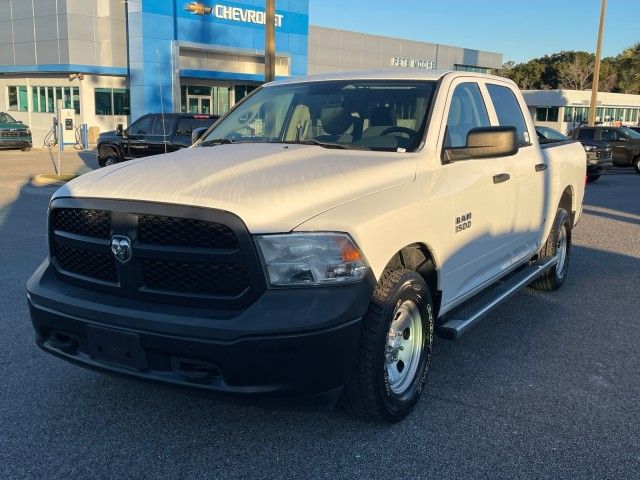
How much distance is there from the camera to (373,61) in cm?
5038

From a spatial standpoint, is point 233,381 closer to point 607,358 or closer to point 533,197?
point 607,358

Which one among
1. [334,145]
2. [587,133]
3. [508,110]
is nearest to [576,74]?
[587,133]

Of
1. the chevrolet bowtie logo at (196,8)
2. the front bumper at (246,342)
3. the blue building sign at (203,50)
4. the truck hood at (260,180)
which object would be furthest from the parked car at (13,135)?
the front bumper at (246,342)

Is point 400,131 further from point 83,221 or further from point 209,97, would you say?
point 209,97

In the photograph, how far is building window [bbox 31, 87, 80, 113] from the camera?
1358 inches

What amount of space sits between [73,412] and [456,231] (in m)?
2.50

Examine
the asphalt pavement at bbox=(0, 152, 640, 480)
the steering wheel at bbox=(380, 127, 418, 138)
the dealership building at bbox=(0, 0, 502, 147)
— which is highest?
the dealership building at bbox=(0, 0, 502, 147)

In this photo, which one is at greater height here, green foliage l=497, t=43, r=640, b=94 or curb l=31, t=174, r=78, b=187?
green foliage l=497, t=43, r=640, b=94

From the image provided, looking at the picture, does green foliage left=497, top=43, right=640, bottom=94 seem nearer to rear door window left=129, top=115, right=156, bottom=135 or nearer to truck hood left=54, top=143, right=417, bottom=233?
rear door window left=129, top=115, right=156, bottom=135

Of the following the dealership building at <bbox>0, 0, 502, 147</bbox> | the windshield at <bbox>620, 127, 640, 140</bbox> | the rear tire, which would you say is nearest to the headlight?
the rear tire

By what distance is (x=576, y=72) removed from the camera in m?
70.6

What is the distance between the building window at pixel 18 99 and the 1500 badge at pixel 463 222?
37.2 metres

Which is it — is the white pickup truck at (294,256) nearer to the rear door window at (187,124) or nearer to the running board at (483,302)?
the running board at (483,302)

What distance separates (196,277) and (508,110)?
134 inches
